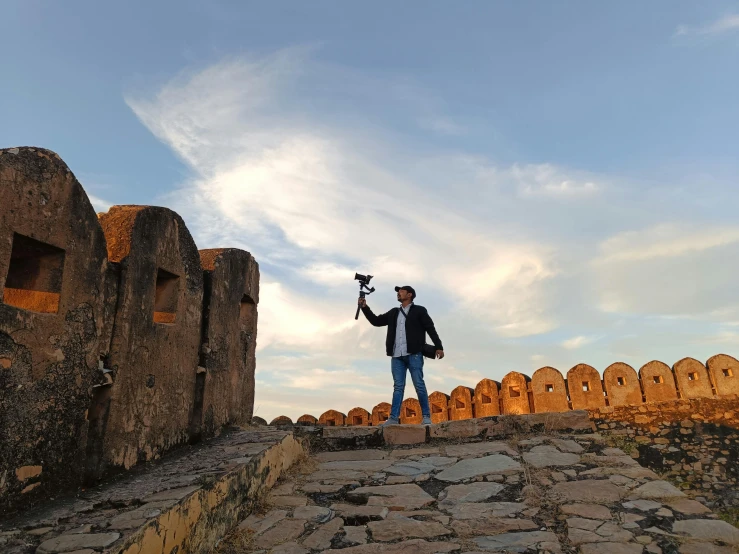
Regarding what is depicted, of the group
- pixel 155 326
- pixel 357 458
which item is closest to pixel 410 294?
pixel 357 458

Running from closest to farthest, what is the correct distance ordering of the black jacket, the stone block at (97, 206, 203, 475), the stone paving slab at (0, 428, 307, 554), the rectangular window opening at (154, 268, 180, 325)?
the stone paving slab at (0, 428, 307, 554)
the stone block at (97, 206, 203, 475)
the rectangular window opening at (154, 268, 180, 325)
the black jacket

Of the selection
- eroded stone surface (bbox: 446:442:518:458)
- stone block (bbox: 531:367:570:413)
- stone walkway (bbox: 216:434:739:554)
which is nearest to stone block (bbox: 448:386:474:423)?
stone block (bbox: 531:367:570:413)

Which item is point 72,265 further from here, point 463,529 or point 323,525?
point 463,529

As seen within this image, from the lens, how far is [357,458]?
18.2 ft

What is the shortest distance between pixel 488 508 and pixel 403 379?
104 inches

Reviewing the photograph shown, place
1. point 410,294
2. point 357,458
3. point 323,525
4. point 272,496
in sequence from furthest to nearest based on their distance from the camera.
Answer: point 410,294
point 357,458
point 272,496
point 323,525

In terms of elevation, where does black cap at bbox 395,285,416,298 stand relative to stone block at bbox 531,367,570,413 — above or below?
above

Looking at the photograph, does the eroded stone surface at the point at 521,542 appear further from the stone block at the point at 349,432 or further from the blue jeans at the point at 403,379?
the blue jeans at the point at 403,379

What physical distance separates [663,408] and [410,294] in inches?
119

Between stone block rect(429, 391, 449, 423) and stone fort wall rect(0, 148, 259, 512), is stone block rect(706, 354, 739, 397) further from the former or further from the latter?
stone fort wall rect(0, 148, 259, 512)

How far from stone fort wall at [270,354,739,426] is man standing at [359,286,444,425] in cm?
360

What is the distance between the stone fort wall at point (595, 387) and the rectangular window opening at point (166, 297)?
16.2ft

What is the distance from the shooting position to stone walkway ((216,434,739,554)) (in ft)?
11.1

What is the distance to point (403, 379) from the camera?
659cm
